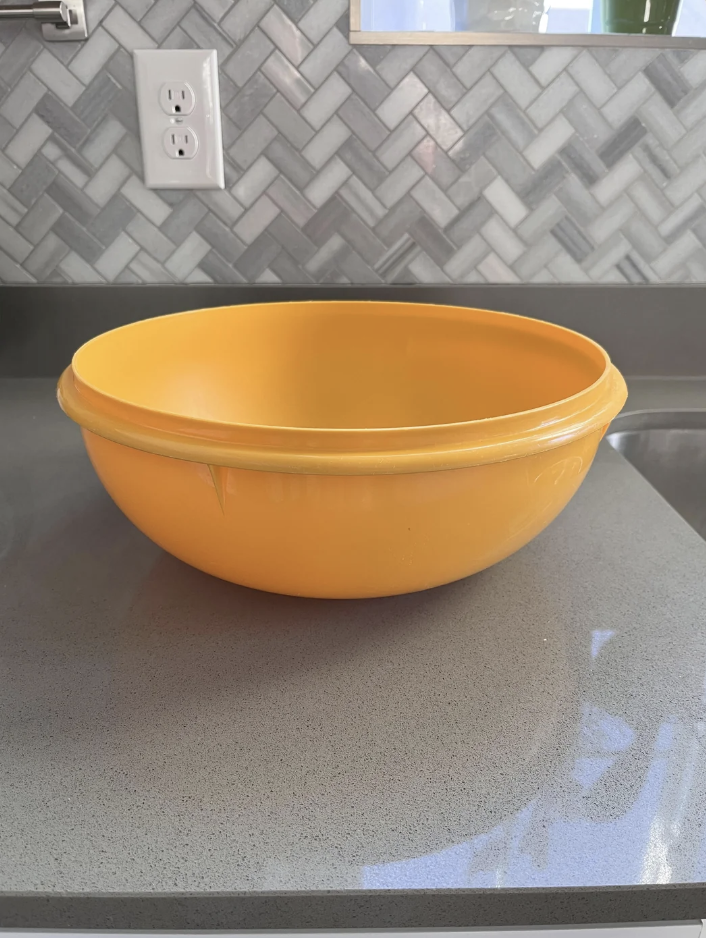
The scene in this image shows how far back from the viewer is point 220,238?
977 millimetres

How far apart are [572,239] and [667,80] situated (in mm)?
231

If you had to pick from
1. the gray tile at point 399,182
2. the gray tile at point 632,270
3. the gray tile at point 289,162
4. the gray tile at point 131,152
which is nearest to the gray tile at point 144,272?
the gray tile at point 131,152

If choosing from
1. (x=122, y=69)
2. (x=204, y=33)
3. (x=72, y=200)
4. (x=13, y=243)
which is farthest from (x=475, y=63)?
(x=13, y=243)

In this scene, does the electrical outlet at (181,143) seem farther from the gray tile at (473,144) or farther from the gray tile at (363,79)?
the gray tile at (473,144)

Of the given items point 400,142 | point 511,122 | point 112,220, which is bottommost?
point 112,220

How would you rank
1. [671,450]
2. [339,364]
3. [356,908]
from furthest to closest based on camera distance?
1. [671,450]
2. [339,364]
3. [356,908]

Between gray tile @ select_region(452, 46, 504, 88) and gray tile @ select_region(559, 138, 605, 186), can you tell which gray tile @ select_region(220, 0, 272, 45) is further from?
gray tile @ select_region(559, 138, 605, 186)

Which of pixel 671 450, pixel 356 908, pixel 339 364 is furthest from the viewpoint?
pixel 671 450

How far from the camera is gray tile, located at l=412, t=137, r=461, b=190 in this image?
0.95 meters

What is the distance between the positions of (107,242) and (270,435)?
698mm

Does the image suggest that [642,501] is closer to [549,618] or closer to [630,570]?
[630,570]

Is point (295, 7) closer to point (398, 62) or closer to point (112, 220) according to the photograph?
point (398, 62)

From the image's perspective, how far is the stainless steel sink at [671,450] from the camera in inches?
36.6

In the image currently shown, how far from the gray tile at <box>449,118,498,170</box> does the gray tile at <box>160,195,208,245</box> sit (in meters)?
0.35
